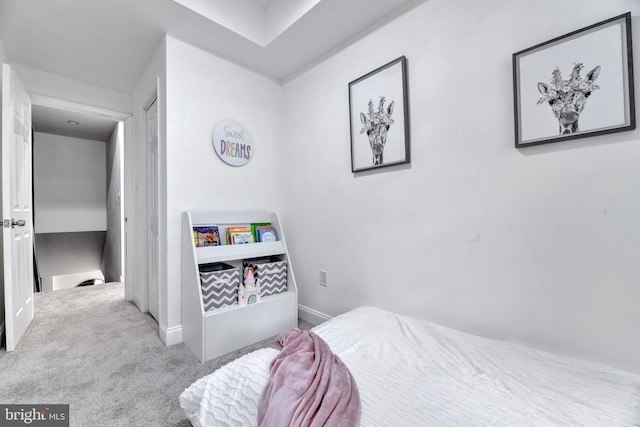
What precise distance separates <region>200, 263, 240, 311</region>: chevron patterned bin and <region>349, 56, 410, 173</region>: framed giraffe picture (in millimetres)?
1219

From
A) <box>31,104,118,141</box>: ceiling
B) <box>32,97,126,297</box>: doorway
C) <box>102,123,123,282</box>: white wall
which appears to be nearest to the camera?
<box>31,104,118,141</box>: ceiling

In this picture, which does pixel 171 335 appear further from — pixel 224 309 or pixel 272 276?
pixel 272 276

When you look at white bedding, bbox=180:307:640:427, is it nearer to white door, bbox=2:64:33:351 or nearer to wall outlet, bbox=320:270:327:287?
wall outlet, bbox=320:270:327:287

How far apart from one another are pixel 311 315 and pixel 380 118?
171 centimetres

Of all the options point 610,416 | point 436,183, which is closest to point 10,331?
point 436,183

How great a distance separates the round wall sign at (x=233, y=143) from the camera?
7.32ft

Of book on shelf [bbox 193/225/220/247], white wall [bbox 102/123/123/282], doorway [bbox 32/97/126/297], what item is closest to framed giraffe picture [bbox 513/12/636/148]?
book on shelf [bbox 193/225/220/247]

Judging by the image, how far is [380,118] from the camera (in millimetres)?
1834

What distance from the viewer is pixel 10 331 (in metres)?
1.82

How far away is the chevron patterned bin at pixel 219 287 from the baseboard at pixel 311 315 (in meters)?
0.68

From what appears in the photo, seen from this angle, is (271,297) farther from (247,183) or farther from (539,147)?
(539,147)

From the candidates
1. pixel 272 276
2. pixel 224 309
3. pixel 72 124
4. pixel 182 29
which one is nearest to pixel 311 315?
pixel 272 276

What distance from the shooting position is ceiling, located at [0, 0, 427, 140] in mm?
1779
